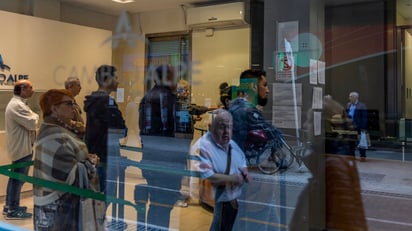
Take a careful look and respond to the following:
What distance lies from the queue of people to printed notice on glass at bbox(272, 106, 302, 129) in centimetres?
6

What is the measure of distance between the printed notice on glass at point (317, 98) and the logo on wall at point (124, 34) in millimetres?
1702

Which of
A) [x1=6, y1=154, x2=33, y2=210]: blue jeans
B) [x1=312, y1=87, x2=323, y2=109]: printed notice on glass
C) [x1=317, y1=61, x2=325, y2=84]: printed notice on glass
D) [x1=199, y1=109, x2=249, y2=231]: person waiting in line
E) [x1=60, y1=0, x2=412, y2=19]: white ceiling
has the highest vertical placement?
[x1=60, y1=0, x2=412, y2=19]: white ceiling

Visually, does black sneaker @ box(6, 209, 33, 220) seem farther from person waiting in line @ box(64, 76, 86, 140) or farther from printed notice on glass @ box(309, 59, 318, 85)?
printed notice on glass @ box(309, 59, 318, 85)

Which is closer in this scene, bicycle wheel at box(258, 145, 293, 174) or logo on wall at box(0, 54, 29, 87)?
bicycle wheel at box(258, 145, 293, 174)

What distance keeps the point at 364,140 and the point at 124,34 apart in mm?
2638

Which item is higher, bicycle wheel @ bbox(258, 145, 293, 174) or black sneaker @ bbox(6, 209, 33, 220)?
bicycle wheel @ bbox(258, 145, 293, 174)

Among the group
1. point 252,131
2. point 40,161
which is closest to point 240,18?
point 252,131

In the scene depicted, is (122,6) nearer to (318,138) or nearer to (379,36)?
(318,138)

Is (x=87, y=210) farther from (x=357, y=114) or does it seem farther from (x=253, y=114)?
(x=357, y=114)

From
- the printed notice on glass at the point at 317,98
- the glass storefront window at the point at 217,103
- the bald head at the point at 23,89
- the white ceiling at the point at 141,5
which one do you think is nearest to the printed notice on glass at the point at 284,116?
the glass storefront window at the point at 217,103

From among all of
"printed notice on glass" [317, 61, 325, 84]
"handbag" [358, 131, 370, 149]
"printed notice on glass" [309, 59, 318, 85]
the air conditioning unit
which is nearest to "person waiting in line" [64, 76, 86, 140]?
the air conditioning unit

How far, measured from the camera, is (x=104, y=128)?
3.01 m

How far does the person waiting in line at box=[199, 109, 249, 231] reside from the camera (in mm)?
2314

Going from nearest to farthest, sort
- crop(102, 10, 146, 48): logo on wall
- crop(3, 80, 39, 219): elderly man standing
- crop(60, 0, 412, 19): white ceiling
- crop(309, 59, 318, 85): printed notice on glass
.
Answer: crop(309, 59, 318, 85): printed notice on glass → crop(60, 0, 412, 19): white ceiling → crop(3, 80, 39, 219): elderly man standing → crop(102, 10, 146, 48): logo on wall
